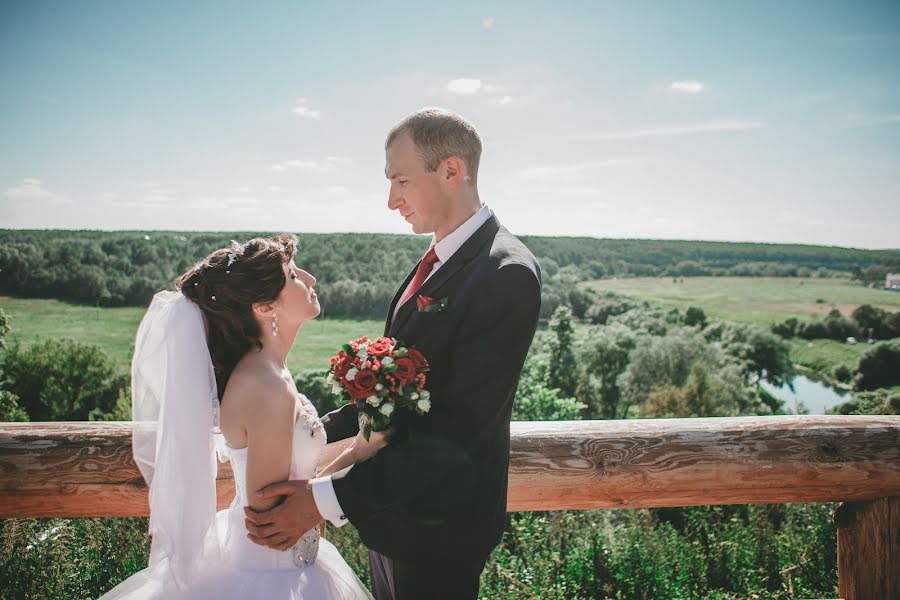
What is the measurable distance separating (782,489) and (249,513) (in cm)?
272

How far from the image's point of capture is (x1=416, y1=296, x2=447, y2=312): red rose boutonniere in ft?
6.81

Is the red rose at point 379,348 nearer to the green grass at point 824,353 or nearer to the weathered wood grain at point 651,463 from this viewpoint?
the weathered wood grain at point 651,463

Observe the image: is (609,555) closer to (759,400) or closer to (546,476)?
(546,476)

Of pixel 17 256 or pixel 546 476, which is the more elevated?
pixel 17 256

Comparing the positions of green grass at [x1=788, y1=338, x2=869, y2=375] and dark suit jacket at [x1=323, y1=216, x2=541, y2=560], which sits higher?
dark suit jacket at [x1=323, y1=216, x2=541, y2=560]

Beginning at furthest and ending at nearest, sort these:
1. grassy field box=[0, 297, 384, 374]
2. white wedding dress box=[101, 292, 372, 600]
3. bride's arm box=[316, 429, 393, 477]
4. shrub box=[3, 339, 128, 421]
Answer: shrub box=[3, 339, 128, 421]
grassy field box=[0, 297, 384, 374]
bride's arm box=[316, 429, 393, 477]
white wedding dress box=[101, 292, 372, 600]

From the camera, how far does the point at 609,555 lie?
4.36 metres

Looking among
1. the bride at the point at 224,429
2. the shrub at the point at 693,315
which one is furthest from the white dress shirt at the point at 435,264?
the shrub at the point at 693,315

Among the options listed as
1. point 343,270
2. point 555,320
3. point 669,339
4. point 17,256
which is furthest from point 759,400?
point 17,256

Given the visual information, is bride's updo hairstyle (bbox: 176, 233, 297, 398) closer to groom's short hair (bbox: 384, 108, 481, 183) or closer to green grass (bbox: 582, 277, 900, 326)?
groom's short hair (bbox: 384, 108, 481, 183)

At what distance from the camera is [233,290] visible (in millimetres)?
2322

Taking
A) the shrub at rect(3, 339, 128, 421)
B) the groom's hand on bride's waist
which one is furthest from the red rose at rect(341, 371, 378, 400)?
the shrub at rect(3, 339, 128, 421)

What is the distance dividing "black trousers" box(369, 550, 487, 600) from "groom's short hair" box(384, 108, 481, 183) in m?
1.62

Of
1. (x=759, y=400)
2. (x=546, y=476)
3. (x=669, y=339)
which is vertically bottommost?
(x=759, y=400)
